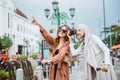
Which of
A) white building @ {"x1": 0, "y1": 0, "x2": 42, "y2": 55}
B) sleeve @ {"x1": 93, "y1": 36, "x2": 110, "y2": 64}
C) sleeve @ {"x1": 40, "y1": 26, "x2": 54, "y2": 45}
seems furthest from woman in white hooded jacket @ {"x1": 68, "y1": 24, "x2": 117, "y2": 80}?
white building @ {"x1": 0, "y1": 0, "x2": 42, "y2": 55}

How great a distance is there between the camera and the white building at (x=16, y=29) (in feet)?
184

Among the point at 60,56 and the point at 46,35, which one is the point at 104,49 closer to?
the point at 60,56

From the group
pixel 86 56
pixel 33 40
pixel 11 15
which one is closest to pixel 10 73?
pixel 86 56

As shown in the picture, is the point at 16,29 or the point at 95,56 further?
the point at 16,29

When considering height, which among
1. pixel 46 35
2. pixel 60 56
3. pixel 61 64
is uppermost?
pixel 46 35

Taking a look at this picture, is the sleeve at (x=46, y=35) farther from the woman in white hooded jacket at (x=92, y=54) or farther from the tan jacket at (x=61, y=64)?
the woman in white hooded jacket at (x=92, y=54)

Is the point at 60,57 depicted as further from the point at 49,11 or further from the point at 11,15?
the point at 11,15

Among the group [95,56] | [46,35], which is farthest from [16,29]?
[95,56]

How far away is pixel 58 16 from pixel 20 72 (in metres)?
17.1

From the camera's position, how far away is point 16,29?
213 ft

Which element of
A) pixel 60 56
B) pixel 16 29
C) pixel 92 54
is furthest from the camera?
pixel 16 29

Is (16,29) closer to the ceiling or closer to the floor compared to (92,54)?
closer to the ceiling

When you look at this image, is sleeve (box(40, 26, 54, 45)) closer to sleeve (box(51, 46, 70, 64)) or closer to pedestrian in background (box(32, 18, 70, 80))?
pedestrian in background (box(32, 18, 70, 80))

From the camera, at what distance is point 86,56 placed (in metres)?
5.14
